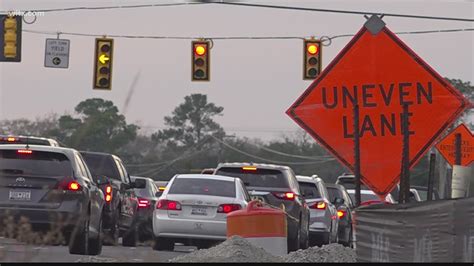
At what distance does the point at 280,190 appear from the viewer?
73.0ft

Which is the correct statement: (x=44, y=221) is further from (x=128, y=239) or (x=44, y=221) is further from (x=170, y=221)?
(x=128, y=239)

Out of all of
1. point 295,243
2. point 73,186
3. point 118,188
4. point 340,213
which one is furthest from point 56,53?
point 73,186

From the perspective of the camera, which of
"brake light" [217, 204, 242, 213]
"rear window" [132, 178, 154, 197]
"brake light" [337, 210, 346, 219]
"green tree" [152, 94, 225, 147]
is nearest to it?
"brake light" [217, 204, 242, 213]

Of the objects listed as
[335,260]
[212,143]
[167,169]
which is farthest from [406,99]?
[212,143]

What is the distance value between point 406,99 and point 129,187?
30.3 feet

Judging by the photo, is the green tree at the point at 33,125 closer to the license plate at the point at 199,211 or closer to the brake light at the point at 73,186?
the brake light at the point at 73,186

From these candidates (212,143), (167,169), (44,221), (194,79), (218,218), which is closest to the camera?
(44,221)

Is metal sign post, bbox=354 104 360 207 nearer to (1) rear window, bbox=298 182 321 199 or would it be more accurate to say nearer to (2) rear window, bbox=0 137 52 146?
(2) rear window, bbox=0 137 52 146

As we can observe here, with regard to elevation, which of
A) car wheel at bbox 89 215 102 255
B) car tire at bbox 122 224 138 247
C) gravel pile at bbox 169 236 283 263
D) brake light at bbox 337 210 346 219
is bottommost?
car tire at bbox 122 224 138 247

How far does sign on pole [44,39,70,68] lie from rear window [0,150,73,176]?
1730cm

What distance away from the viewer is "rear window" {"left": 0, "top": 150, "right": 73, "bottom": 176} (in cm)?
1619

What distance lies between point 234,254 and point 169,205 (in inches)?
295

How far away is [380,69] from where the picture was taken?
14.7m

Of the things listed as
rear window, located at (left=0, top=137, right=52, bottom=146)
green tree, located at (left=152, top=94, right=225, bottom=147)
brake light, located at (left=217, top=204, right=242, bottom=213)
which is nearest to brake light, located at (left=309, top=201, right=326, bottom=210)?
brake light, located at (left=217, top=204, right=242, bottom=213)
